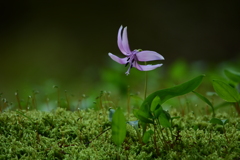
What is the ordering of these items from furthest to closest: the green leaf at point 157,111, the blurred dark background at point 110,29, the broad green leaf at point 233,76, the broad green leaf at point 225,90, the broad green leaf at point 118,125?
the blurred dark background at point 110,29
the broad green leaf at point 233,76
the broad green leaf at point 225,90
the green leaf at point 157,111
the broad green leaf at point 118,125

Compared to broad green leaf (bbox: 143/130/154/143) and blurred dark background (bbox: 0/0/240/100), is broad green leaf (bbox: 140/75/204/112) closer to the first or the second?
broad green leaf (bbox: 143/130/154/143)

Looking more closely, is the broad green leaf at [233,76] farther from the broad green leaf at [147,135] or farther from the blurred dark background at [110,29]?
the blurred dark background at [110,29]

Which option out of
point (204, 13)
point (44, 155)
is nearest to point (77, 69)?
point (204, 13)

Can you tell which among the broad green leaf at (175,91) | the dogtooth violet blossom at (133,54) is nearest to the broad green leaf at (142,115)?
the broad green leaf at (175,91)

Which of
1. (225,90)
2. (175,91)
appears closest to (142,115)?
(175,91)

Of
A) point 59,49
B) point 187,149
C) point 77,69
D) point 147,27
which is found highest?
point 147,27

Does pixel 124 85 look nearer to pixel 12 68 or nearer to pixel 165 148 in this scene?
pixel 165 148

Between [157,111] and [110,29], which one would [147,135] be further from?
[110,29]
